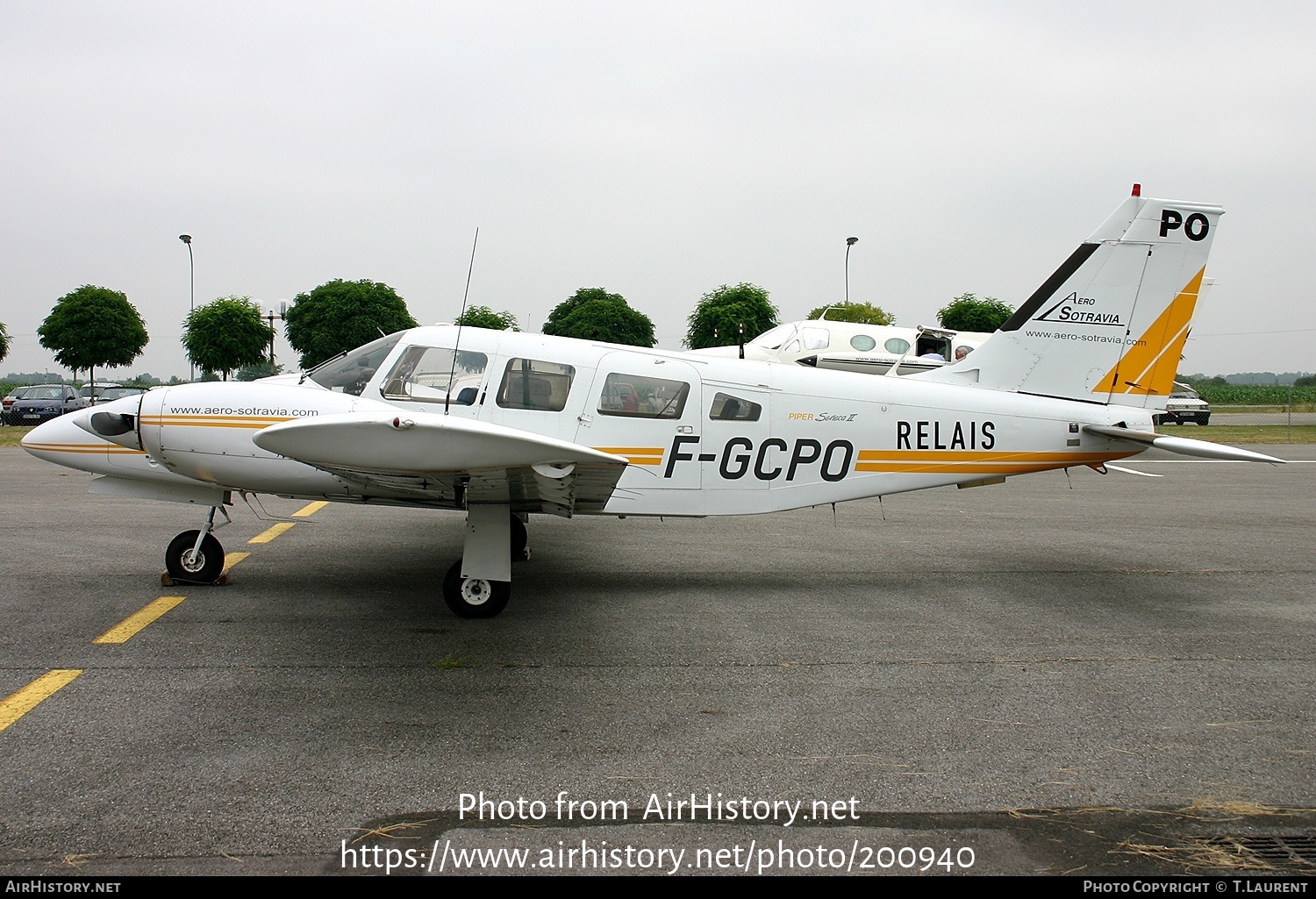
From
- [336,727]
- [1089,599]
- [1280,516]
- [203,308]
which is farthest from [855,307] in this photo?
[336,727]

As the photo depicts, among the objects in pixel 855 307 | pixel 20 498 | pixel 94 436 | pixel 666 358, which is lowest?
pixel 20 498

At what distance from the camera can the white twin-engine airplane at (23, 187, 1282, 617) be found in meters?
6.12

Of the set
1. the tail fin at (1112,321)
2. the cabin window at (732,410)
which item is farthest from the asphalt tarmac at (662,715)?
the tail fin at (1112,321)

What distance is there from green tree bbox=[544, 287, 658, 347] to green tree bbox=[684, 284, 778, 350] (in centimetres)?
204

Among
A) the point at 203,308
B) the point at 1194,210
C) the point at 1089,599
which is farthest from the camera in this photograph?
the point at 203,308

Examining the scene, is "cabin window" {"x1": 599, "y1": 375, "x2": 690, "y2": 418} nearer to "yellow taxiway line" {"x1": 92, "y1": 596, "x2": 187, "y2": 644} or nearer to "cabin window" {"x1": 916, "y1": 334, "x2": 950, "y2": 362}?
"yellow taxiway line" {"x1": 92, "y1": 596, "x2": 187, "y2": 644}

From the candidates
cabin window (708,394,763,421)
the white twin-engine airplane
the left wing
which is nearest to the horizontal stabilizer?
the white twin-engine airplane

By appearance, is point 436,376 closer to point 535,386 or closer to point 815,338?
point 535,386

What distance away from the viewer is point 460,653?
5418 millimetres

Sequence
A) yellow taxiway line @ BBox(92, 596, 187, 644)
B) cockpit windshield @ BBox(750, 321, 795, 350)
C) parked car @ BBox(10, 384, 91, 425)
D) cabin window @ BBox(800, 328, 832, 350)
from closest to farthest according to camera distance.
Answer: yellow taxiway line @ BBox(92, 596, 187, 644), cabin window @ BBox(800, 328, 832, 350), cockpit windshield @ BBox(750, 321, 795, 350), parked car @ BBox(10, 384, 91, 425)

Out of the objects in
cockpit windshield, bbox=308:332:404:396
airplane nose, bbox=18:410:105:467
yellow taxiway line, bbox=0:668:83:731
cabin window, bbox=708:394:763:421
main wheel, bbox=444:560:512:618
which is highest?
cockpit windshield, bbox=308:332:404:396

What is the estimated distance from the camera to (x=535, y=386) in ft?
22.2
